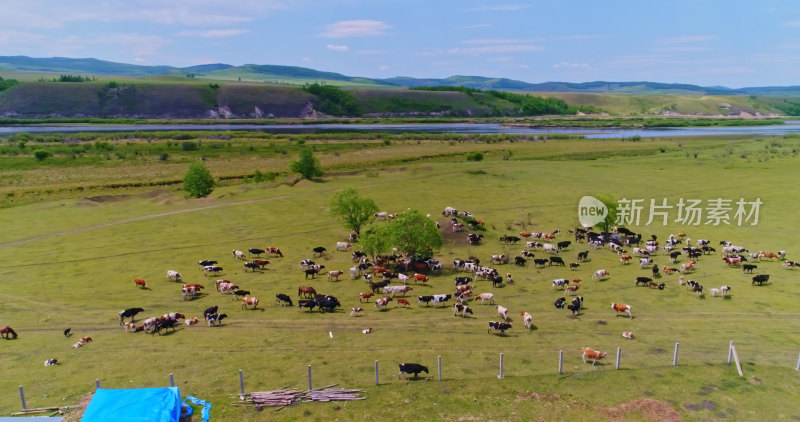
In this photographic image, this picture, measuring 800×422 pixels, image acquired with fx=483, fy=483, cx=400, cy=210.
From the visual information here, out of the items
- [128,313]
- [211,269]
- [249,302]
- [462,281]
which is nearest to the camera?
[128,313]

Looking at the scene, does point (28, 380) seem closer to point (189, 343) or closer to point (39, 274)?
point (189, 343)

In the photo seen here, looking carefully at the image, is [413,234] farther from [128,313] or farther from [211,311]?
[128,313]

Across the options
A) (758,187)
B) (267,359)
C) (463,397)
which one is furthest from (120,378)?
(758,187)

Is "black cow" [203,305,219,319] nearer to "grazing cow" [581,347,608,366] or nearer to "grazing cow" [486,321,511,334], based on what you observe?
"grazing cow" [486,321,511,334]

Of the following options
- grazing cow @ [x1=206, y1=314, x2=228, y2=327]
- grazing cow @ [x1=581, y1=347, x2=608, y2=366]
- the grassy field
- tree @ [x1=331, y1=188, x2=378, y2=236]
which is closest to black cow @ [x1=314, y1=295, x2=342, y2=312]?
the grassy field

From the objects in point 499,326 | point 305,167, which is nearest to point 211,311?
point 499,326

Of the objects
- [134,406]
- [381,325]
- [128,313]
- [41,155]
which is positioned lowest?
[381,325]
